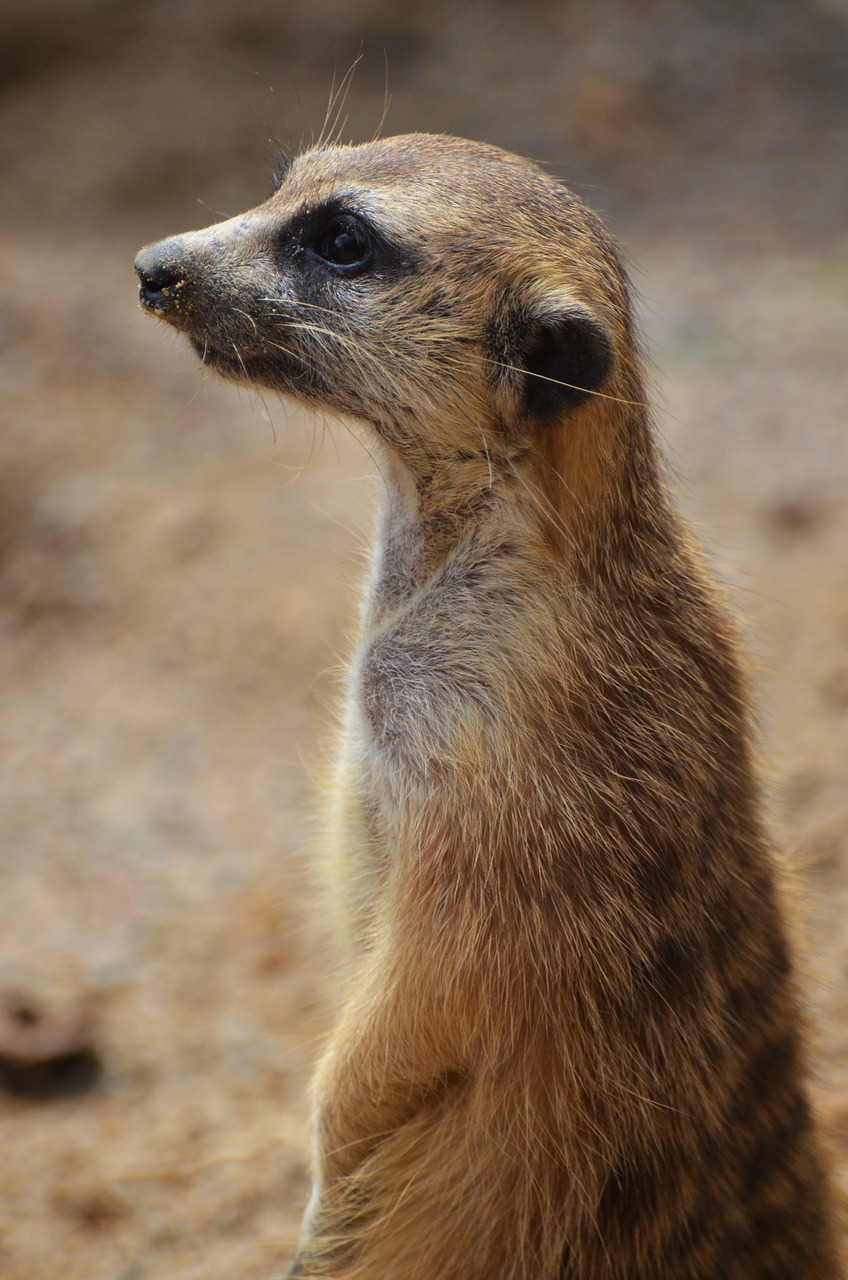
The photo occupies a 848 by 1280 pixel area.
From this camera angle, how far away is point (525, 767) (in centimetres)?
218

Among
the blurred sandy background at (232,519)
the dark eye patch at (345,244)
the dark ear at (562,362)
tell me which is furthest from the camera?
the blurred sandy background at (232,519)

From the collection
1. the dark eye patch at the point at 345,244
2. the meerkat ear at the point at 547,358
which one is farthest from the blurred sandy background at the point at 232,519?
the meerkat ear at the point at 547,358

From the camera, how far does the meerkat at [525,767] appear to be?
2174 millimetres

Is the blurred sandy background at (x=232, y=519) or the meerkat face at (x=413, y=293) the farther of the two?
the blurred sandy background at (x=232, y=519)

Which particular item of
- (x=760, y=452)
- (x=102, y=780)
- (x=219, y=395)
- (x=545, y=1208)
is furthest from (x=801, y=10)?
(x=545, y=1208)

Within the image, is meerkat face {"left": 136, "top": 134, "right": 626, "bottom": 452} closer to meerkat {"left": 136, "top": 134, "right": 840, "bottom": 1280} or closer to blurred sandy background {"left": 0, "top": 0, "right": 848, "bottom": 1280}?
meerkat {"left": 136, "top": 134, "right": 840, "bottom": 1280}

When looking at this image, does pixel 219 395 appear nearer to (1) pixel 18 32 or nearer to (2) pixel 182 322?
(1) pixel 18 32

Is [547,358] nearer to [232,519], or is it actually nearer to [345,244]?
[345,244]

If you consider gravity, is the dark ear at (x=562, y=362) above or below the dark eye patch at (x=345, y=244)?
below

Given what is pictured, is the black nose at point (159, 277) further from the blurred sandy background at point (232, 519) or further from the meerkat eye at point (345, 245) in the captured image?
the blurred sandy background at point (232, 519)

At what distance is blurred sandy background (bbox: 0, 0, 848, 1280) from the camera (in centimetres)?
343

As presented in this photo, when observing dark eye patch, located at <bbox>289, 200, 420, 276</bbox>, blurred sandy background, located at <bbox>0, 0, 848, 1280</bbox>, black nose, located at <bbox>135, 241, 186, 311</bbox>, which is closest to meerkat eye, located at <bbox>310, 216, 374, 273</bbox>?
dark eye patch, located at <bbox>289, 200, 420, 276</bbox>

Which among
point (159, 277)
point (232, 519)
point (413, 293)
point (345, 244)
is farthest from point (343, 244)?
point (232, 519)

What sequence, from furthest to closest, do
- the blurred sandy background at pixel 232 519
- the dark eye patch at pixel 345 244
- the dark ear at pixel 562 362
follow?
1. the blurred sandy background at pixel 232 519
2. the dark eye patch at pixel 345 244
3. the dark ear at pixel 562 362
